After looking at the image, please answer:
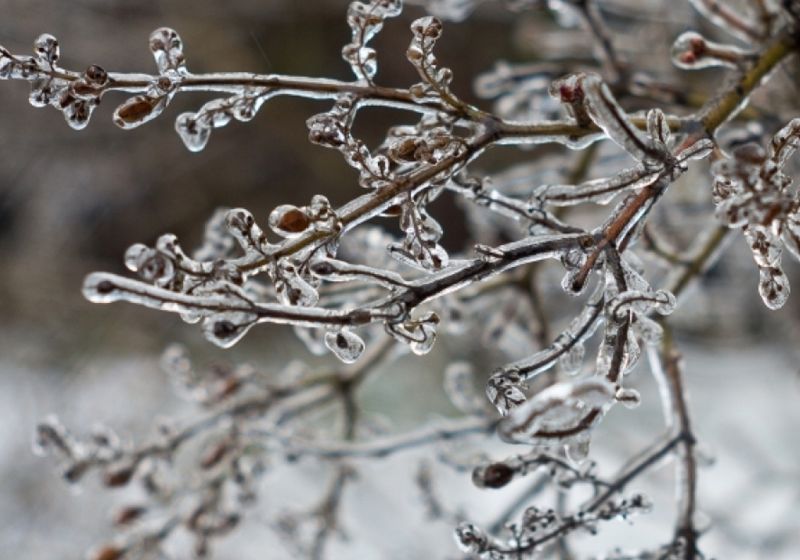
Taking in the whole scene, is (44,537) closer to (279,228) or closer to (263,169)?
(263,169)

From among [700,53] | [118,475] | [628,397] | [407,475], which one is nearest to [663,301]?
[628,397]

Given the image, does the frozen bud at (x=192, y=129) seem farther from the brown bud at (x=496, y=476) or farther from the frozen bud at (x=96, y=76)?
the brown bud at (x=496, y=476)

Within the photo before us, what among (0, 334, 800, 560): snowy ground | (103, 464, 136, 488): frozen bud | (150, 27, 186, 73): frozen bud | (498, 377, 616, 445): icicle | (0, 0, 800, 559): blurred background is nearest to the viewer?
(498, 377, 616, 445): icicle

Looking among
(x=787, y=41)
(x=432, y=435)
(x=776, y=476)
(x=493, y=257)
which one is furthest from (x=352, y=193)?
(x=493, y=257)

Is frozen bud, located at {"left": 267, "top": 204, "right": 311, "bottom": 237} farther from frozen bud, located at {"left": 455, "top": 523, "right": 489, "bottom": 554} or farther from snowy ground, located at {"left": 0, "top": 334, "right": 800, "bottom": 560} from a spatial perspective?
snowy ground, located at {"left": 0, "top": 334, "right": 800, "bottom": 560}

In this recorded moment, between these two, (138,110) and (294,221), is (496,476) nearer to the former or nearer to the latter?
(294,221)

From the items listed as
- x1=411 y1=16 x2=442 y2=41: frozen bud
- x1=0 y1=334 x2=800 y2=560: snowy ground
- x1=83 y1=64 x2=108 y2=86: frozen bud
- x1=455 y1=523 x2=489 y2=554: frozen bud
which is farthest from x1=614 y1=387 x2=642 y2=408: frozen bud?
x1=0 y1=334 x2=800 y2=560: snowy ground
